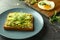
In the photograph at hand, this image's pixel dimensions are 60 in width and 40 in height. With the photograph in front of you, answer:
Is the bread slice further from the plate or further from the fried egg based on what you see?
the fried egg

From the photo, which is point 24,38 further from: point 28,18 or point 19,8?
point 19,8

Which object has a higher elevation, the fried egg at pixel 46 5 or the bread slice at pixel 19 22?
the fried egg at pixel 46 5

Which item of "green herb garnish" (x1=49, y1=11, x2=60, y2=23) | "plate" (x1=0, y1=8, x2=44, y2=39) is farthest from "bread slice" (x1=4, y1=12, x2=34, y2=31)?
"green herb garnish" (x1=49, y1=11, x2=60, y2=23)

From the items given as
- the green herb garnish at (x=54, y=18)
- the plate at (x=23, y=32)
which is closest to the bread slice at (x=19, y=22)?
the plate at (x=23, y=32)

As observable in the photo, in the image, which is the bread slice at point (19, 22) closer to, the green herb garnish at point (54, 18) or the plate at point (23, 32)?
the plate at point (23, 32)

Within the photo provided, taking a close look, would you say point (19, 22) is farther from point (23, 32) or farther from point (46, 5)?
point (46, 5)

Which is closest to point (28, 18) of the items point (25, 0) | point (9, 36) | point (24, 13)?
point (24, 13)
